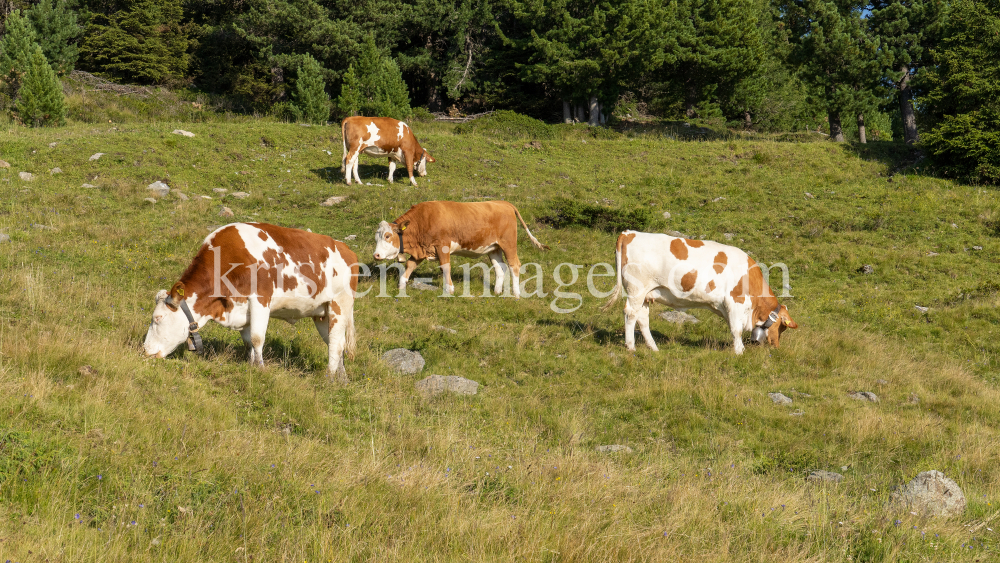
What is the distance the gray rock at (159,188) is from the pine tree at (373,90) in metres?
15.9

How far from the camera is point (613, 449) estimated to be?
7.16 metres

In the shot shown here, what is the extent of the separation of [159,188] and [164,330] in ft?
40.4

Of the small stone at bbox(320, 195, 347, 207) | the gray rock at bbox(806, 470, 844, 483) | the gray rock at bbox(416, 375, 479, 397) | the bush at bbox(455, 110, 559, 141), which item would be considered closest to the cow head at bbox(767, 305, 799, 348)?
the gray rock at bbox(806, 470, 844, 483)

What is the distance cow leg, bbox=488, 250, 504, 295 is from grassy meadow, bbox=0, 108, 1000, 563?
0.96m

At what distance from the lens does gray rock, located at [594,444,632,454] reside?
23.0 ft

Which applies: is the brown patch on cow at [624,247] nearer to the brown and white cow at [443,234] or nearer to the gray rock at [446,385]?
the brown and white cow at [443,234]

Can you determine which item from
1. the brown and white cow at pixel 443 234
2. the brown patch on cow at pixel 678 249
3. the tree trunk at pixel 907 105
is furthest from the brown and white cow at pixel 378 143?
the tree trunk at pixel 907 105

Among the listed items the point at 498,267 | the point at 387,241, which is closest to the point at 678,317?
the point at 498,267

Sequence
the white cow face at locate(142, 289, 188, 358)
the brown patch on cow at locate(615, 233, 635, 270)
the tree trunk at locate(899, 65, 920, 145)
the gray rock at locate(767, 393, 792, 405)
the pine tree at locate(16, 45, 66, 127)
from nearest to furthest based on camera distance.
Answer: the white cow face at locate(142, 289, 188, 358) < the gray rock at locate(767, 393, 792, 405) < the brown patch on cow at locate(615, 233, 635, 270) < the pine tree at locate(16, 45, 66, 127) < the tree trunk at locate(899, 65, 920, 145)

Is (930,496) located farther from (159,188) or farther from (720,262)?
(159,188)

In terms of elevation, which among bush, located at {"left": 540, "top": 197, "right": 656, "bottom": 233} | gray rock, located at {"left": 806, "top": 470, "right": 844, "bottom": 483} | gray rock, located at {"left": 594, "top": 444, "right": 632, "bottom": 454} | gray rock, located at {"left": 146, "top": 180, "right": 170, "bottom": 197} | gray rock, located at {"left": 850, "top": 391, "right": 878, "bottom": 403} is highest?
gray rock, located at {"left": 146, "top": 180, "right": 170, "bottom": 197}

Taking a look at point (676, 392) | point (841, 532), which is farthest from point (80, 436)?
point (676, 392)

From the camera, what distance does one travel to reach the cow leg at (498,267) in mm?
14476

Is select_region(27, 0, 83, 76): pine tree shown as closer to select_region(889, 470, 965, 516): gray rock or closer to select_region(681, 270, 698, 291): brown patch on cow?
select_region(681, 270, 698, 291): brown patch on cow
